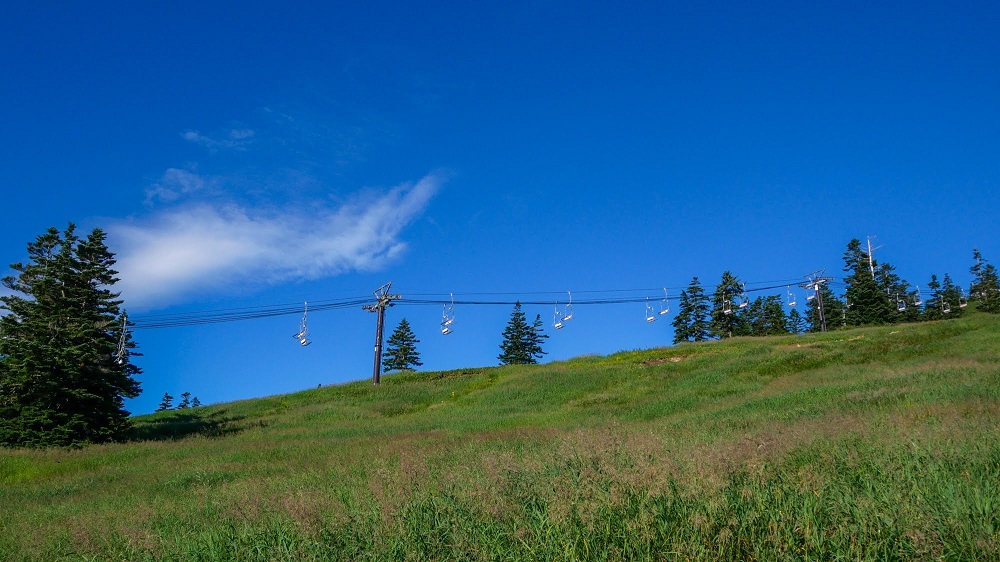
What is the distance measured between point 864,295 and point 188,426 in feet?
266

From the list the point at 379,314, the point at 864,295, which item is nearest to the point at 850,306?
the point at 864,295

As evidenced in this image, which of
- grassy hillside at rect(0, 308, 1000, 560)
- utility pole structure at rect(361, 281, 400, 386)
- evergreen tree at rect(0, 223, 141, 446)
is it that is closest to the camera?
grassy hillside at rect(0, 308, 1000, 560)

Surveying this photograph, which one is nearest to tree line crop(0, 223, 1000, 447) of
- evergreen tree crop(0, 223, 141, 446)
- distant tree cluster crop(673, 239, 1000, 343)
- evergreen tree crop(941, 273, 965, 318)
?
evergreen tree crop(0, 223, 141, 446)

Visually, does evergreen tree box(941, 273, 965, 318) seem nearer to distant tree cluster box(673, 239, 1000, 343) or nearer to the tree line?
distant tree cluster box(673, 239, 1000, 343)

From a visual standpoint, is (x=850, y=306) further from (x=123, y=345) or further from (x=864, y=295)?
(x=123, y=345)

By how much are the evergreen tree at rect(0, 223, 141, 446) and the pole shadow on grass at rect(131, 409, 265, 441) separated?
2.18 metres

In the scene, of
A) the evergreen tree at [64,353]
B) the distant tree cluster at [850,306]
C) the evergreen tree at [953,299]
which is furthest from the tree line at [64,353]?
the evergreen tree at [953,299]

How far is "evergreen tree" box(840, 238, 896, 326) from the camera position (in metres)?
77.3

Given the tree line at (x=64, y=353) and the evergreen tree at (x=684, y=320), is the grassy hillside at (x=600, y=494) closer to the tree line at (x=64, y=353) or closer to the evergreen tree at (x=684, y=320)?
the tree line at (x=64, y=353)

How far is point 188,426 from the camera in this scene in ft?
107

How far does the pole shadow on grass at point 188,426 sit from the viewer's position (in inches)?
1138

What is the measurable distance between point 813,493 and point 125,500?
43.2 ft

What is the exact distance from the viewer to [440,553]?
16.2 ft

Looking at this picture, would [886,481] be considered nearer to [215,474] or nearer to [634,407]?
[215,474]
